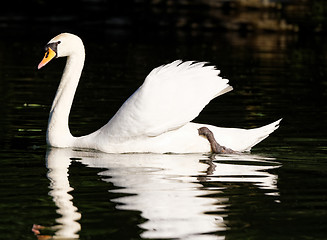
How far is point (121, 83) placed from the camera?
740 inches

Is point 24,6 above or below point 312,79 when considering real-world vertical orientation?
above

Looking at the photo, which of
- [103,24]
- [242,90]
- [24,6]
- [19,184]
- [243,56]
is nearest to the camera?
[19,184]

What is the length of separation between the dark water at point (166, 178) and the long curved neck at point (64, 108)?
162 mm

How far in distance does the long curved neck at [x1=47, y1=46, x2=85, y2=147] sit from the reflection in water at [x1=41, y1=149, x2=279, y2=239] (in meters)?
0.14

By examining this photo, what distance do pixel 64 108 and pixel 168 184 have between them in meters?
2.95

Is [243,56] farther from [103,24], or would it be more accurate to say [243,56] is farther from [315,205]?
[315,205]

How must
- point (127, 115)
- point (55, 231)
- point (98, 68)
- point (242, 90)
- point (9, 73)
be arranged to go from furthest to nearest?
point (98, 68) < point (9, 73) < point (242, 90) < point (127, 115) < point (55, 231)

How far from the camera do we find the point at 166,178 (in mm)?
8859

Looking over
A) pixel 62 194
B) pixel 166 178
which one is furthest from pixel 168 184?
pixel 62 194

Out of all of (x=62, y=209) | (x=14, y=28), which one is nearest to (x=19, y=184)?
(x=62, y=209)

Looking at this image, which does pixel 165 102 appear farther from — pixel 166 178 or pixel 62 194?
pixel 62 194

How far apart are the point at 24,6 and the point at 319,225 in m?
38.1

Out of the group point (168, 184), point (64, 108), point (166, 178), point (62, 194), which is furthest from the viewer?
point (64, 108)

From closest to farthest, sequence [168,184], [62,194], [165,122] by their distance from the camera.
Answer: [62,194], [168,184], [165,122]
